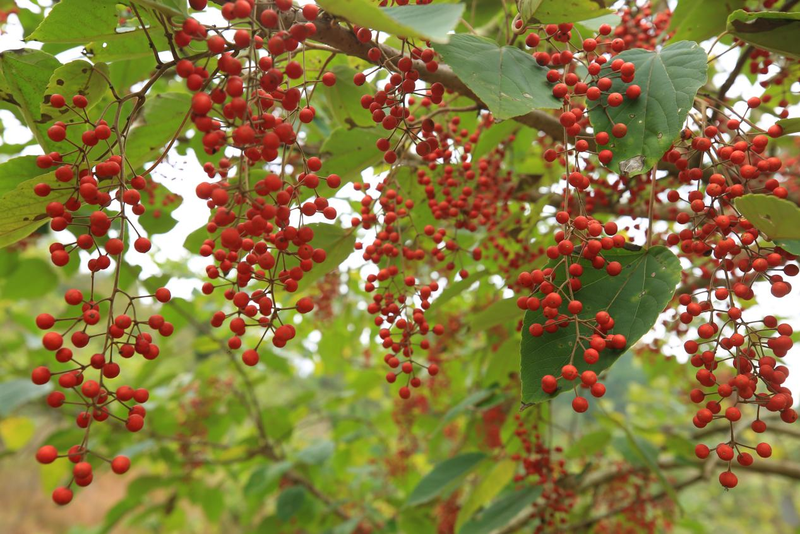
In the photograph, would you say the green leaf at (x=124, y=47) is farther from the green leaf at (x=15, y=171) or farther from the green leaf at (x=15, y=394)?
the green leaf at (x=15, y=394)

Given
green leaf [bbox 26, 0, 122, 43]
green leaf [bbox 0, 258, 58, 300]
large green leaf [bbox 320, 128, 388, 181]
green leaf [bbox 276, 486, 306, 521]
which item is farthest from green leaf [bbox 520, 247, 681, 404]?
green leaf [bbox 0, 258, 58, 300]

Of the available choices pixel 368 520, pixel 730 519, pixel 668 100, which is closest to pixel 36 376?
pixel 668 100

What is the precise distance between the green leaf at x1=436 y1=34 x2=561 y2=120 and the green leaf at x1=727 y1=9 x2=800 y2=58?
42 cm

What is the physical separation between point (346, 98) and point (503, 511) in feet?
5.30

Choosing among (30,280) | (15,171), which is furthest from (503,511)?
(30,280)

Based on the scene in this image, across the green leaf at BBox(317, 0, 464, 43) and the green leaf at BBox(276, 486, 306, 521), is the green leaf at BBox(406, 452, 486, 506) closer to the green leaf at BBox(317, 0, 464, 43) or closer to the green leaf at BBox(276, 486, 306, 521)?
the green leaf at BBox(276, 486, 306, 521)

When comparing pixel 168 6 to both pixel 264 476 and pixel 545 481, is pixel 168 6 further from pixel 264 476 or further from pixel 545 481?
pixel 264 476

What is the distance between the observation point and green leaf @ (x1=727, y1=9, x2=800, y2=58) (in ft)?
3.53

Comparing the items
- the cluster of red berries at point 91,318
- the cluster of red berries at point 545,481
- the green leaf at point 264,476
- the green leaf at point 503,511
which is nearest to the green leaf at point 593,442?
the cluster of red berries at point 545,481

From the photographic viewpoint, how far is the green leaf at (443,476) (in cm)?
212

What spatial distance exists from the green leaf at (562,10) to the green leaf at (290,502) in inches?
107

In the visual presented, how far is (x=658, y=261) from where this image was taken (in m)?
1.01

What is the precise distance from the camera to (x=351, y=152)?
1556 mm

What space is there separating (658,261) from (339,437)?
324cm
